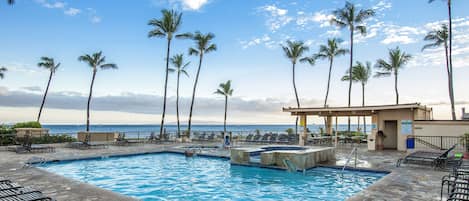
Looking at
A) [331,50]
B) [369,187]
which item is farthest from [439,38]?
[369,187]

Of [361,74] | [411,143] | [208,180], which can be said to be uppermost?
[361,74]

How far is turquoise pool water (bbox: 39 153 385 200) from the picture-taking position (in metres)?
7.16

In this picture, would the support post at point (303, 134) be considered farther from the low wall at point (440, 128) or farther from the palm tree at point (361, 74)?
the palm tree at point (361, 74)

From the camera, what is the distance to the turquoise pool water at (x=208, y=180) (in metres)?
7.16

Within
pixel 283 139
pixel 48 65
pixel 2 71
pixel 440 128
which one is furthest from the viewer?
pixel 2 71

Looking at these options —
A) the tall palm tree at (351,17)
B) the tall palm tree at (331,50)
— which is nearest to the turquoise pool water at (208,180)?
the tall palm tree at (351,17)

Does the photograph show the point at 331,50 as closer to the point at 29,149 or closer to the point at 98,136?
the point at 98,136

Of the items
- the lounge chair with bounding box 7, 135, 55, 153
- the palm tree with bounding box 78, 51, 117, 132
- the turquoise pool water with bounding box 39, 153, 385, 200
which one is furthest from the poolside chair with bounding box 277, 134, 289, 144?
the palm tree with bounding box 78, 51, 117, 132

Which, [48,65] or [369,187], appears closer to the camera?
[369,187]

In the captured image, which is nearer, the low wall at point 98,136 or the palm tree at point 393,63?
the low wall at point 98,136

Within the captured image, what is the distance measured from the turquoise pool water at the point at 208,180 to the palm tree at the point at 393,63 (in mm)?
23486

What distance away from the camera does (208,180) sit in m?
8.66

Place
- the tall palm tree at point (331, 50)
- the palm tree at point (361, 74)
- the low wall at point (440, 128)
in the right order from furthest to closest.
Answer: the palm tree at point (361, 74)
the tall palm tree at point (331, 50)
the low wall at point (440, 128)

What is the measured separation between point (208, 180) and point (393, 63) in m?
27.1
